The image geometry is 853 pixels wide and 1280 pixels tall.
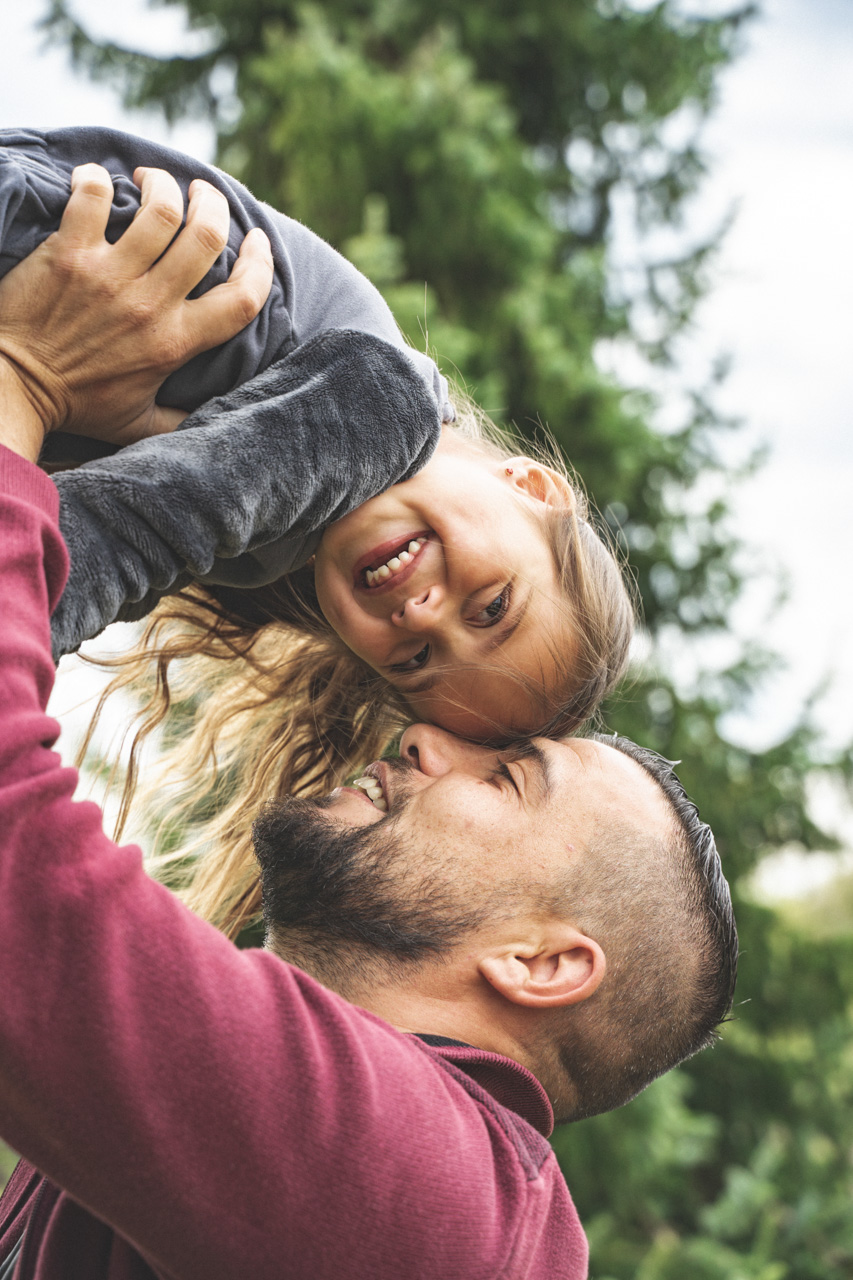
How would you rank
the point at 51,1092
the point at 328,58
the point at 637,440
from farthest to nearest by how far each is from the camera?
the point at 637,440
the point at 328,58
the point at 51,1092

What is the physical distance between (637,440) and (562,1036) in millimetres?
3887

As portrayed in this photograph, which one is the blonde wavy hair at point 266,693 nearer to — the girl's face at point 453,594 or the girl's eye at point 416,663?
the girl's face at point 453,594

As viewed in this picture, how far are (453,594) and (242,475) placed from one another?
603 millimetres

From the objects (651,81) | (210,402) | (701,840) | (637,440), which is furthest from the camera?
(651,81)

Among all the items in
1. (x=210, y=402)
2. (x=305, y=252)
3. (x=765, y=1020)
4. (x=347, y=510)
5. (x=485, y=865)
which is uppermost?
(x=305, y=252)

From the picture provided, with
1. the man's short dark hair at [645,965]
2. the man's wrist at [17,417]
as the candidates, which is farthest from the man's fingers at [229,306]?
the man's short dark hair at [645,965]

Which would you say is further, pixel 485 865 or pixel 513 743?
pixel 513 743

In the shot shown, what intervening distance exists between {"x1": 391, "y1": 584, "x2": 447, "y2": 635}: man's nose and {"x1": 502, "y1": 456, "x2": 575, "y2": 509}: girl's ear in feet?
1.13

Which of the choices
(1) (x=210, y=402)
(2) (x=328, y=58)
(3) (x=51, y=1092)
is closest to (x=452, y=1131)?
(3) (x=51, y=1092)

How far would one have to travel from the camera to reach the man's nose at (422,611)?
1.84 metres

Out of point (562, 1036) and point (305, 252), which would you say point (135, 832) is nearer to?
point (562, 1036)

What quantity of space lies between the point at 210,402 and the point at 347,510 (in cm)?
26

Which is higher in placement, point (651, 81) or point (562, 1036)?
point (651, 81)

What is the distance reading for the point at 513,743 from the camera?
6.50 feet
